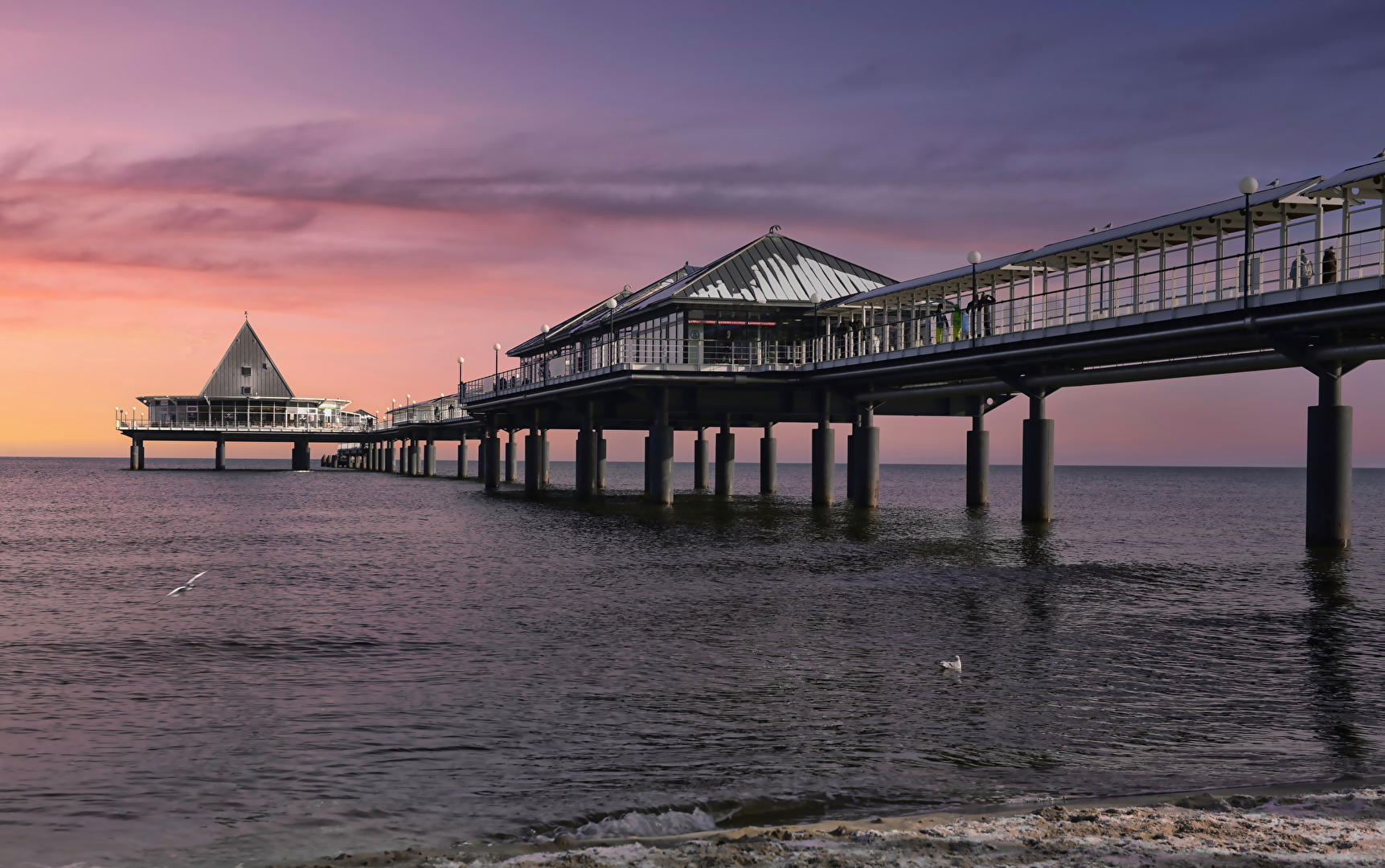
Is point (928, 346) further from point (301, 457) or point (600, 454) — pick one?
point (301, 457)

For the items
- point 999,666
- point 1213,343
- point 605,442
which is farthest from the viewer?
point 605,442

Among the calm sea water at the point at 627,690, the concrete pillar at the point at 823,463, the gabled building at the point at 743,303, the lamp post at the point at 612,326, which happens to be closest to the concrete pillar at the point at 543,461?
the lamp post at the point at 612,326

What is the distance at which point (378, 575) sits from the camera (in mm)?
30266

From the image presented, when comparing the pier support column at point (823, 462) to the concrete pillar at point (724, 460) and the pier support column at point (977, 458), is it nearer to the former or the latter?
the pier support column at point (977, 458)

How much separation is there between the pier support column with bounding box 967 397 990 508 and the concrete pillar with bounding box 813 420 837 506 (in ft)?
26.2

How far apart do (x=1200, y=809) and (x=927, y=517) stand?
49448 mm

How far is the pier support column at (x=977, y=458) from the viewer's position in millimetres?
62125

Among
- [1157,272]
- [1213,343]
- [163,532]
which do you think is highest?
[1157,272]

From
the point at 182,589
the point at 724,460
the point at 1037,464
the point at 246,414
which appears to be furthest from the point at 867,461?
the point at 246,414

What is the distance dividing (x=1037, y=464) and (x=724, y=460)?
1435 inches

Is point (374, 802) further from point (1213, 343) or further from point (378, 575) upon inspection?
point (1213, 343)

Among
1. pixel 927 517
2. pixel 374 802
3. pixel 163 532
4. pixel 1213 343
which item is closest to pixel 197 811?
pixel 374 802

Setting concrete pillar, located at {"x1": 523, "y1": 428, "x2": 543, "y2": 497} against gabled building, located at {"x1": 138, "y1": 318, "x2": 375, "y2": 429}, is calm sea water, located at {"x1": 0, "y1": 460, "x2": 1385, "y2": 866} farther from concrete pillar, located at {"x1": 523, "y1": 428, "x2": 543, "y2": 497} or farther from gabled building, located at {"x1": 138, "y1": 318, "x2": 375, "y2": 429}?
gabled building, located at {"x1": 138, "y1": 318, "x2": 375, "y2": 429}

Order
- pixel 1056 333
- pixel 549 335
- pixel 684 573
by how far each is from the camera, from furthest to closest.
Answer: pixel 549 335
pixel 1056 333
pixel 684 573
